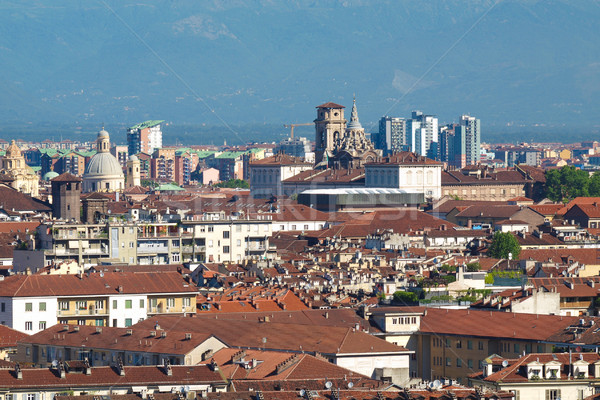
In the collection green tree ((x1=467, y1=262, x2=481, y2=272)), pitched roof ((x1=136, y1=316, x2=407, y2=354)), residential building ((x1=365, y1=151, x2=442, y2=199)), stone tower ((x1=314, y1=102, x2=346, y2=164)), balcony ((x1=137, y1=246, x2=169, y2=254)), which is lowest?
green tree ((x1=467, y1=262, x2=481, y2=272))

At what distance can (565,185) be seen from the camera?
14475 centimetres

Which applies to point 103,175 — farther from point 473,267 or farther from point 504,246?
point 473,267

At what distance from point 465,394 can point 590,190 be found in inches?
4562

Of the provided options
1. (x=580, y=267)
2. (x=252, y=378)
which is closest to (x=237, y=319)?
(x=252, y=378)

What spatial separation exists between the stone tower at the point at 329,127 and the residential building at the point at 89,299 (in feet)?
378

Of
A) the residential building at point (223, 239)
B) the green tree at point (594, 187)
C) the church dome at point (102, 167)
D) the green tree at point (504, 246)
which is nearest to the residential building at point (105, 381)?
the residential building at point (223, 239)

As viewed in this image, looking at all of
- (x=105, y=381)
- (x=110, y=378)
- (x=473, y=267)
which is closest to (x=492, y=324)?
(x=110, y=378)

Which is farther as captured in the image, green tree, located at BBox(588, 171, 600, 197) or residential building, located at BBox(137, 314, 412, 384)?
green tree, located at BBox(588, 171, 600, 197)

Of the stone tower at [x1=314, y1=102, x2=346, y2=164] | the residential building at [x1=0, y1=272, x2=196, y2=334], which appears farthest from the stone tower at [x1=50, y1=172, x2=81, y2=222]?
the stone tower at [x1=314, y1=102, x2=346, y2=164]

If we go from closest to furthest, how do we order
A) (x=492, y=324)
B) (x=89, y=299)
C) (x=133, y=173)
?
(x=492, y=324) < (x=89, y=299) < (x=133, y=173)

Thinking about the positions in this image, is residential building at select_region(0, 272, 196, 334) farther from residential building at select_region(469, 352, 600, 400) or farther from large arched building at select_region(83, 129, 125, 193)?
large arched building at select_region(83, 129, 125, 193)

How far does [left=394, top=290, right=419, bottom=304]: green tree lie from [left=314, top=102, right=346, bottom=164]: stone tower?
A: 113482 millimetres

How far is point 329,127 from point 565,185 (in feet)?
100

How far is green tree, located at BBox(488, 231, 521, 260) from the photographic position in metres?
80.9
